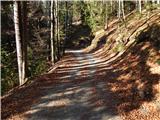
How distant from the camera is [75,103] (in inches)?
676

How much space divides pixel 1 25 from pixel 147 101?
94.1ft

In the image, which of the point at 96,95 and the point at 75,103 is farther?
the point at 96,95

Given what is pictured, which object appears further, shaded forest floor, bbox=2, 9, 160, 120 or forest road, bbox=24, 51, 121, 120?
shaded forest floor, bbox=2, 9, 160, 120

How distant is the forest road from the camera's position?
15.3m

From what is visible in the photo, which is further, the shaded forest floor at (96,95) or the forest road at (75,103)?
the shaded forest floor at (96,95)

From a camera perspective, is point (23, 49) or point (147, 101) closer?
point (147, 101)

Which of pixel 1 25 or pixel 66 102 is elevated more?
pixel 1 25

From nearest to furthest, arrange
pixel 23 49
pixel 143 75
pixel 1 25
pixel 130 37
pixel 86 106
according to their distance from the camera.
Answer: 1. pixel 86 106
2. pixel 143 75
3. pixel 23 49
4. pixel 130 37
5. pixel 1 25

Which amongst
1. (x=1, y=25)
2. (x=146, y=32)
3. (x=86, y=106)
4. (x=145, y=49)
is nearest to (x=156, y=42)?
(x=145, y=49)

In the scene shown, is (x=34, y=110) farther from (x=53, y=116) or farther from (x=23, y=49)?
(x=23, y=49)

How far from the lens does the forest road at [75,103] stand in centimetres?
1535

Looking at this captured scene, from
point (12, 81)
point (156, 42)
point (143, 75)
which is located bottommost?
point (12, 81)

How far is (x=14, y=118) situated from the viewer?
1519 centimetres

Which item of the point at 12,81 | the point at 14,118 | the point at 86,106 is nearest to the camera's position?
the point at 14,118
